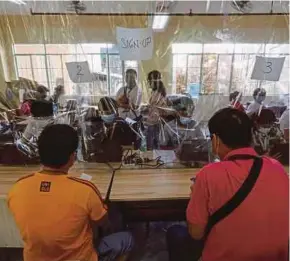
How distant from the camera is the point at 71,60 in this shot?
1879 mm

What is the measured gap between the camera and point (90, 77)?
177 cm

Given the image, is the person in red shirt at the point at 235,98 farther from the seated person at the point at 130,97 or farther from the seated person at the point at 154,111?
the seated person at the point at 130,97

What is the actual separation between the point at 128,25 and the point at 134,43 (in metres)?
0.26

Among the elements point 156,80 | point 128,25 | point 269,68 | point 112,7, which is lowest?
point 156,80

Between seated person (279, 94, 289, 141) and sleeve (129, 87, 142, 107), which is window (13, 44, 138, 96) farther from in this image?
seated person (279, 94, 289, 141)

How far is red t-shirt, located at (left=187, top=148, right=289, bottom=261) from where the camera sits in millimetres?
886

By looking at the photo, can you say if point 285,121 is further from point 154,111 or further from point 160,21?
point 160,21

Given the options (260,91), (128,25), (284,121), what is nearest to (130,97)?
(128,25)

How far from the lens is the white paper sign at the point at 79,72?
1703 mm

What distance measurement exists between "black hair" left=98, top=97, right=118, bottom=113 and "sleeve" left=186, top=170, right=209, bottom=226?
95 centimetres

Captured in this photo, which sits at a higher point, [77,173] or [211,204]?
[211,204]

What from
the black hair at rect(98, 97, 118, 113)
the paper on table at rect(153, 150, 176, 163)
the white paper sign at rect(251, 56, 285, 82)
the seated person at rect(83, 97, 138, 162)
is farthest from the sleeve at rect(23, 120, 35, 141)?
the white paper sign at rect(251, 56, 285, 82)

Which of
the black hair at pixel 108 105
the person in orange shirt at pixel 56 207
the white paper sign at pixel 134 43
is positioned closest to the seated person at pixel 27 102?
the black hair at pixel 108 105

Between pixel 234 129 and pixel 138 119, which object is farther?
pixel 138 119
